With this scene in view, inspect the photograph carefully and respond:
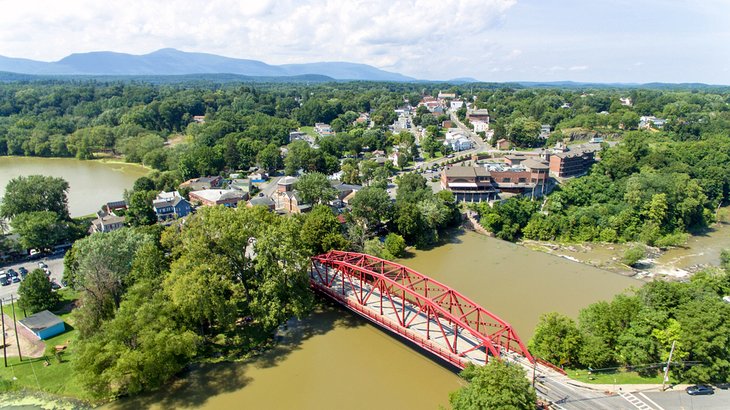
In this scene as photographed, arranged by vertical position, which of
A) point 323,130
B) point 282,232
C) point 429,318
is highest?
point 323,130

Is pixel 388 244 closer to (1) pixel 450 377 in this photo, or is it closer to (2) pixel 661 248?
(1) pixel 450 377

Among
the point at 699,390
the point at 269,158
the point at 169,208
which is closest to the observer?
the point at 699,390

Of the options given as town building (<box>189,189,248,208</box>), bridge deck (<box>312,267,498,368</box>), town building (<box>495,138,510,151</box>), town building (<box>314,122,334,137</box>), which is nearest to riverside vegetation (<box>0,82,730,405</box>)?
town building (<box>495,138,510,151</box>)

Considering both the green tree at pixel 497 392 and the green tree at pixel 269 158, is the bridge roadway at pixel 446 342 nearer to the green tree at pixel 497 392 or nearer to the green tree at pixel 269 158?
the green tree at pixel 497 392

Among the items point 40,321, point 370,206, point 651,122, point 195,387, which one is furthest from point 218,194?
point 651,122

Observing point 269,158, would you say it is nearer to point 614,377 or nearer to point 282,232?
point 282,232

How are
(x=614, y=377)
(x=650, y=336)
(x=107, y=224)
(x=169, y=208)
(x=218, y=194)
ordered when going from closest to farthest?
(x=614, y=377) < (x=650, y=336) < (x=107, y=224) < (x=169, y=208) < (x=218, y=194)
